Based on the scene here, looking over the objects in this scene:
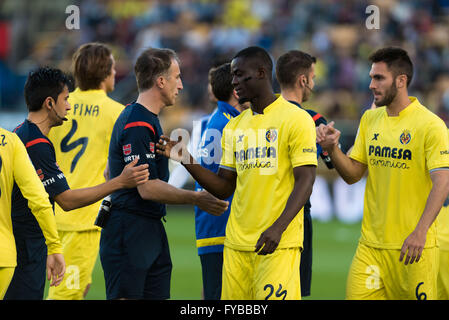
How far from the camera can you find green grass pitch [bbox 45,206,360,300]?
10282mm

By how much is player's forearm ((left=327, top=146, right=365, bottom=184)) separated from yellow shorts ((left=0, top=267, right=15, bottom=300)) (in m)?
2.58

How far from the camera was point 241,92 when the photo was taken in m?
5.50

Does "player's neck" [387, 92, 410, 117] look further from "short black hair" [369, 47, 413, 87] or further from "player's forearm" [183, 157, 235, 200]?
"player's forearm" [183, 157, 235, 200]

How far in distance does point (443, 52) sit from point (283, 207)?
52.9 ft

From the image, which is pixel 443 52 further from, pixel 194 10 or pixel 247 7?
pixel 194 10

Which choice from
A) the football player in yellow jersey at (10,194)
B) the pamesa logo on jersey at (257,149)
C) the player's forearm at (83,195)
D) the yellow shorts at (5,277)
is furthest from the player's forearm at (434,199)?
the yellow shorts at (5,277)

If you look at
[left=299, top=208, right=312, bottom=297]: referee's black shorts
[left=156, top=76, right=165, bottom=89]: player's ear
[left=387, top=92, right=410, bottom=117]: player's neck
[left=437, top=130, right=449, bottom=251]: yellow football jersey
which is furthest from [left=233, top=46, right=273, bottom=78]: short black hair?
[left=437, top=130, right=449, bottom=251]: yellow football jersey

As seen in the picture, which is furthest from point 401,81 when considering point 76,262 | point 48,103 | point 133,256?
point 76,262

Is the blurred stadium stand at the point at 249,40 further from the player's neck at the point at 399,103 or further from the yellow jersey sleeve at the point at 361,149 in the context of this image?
the player's neck at the point at 399,103

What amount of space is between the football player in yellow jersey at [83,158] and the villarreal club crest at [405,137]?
2744 millimetres

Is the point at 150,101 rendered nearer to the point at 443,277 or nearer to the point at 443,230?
the point at 443,230

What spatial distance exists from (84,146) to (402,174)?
119 inches

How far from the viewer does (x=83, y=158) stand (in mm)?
7277

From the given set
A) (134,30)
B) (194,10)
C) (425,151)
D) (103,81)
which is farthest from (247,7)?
(425,151)
